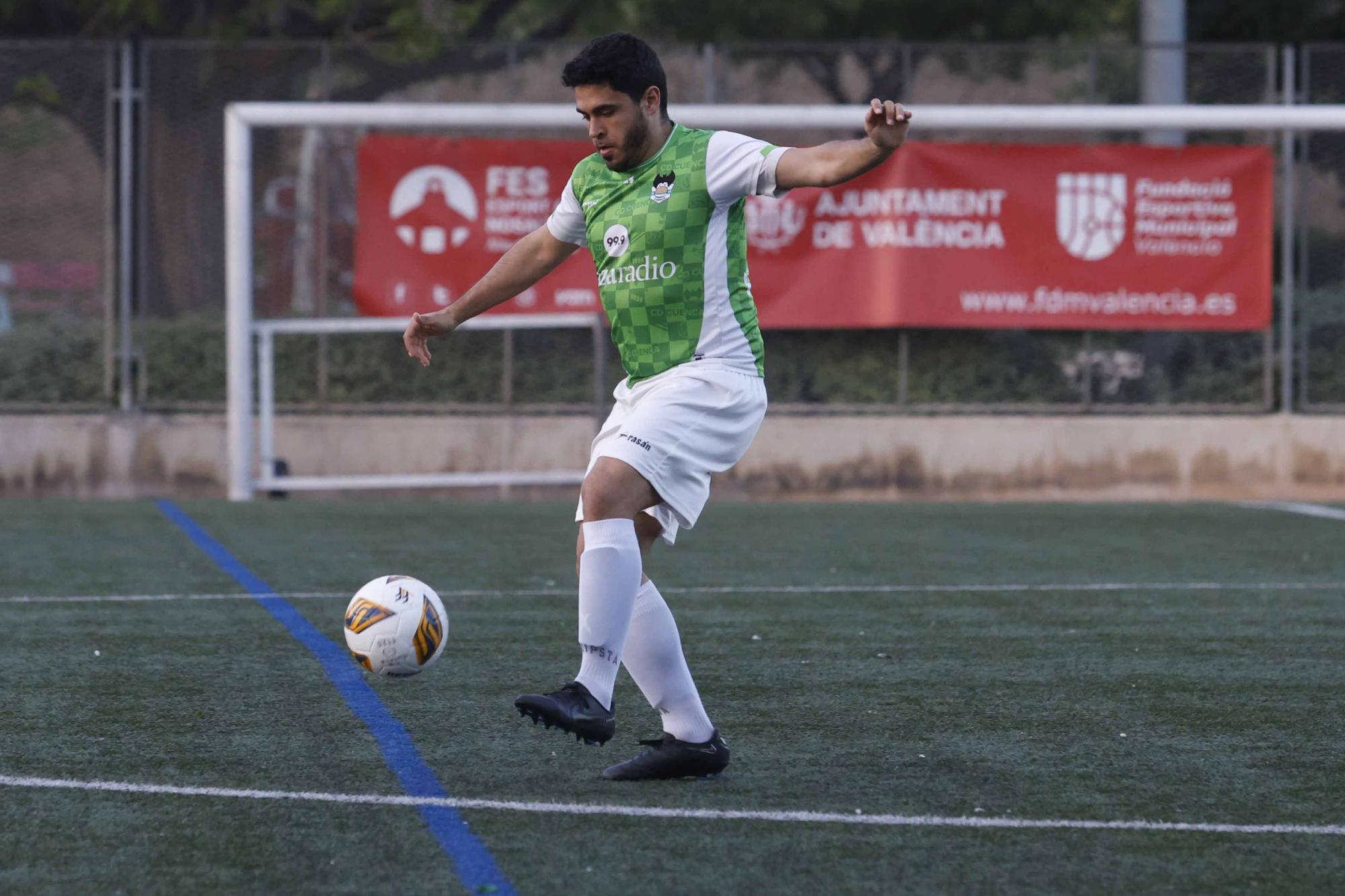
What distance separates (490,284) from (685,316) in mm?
606

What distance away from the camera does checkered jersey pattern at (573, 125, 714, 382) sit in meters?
4.33

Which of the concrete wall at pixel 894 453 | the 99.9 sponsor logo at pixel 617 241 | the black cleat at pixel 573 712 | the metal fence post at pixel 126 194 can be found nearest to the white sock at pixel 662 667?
the black cleat at pixel 573 712

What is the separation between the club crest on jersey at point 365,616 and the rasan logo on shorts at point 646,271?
1097 mm

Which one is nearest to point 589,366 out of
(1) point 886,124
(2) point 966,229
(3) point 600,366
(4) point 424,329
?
(3) point 600,366

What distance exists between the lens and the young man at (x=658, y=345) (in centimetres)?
420

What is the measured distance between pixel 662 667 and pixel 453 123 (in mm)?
7943

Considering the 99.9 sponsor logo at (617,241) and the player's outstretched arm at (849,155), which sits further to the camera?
the 99.9 sponsor logo at (617,241)

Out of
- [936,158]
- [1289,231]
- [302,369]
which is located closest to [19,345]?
[302,369]

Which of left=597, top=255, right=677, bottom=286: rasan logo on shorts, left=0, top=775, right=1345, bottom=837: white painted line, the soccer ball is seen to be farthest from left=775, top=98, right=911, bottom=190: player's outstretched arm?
the soccer ball

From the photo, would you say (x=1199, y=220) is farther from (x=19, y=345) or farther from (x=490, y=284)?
(x=490, y=284)

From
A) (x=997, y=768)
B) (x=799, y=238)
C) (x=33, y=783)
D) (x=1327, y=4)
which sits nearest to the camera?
(x=33, y=783)

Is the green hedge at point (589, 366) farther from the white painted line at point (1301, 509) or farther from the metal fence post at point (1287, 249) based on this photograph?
the white painted line at point (1301, 509)

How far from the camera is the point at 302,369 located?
45.6 feet

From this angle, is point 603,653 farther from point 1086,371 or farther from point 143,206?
point 143,206
